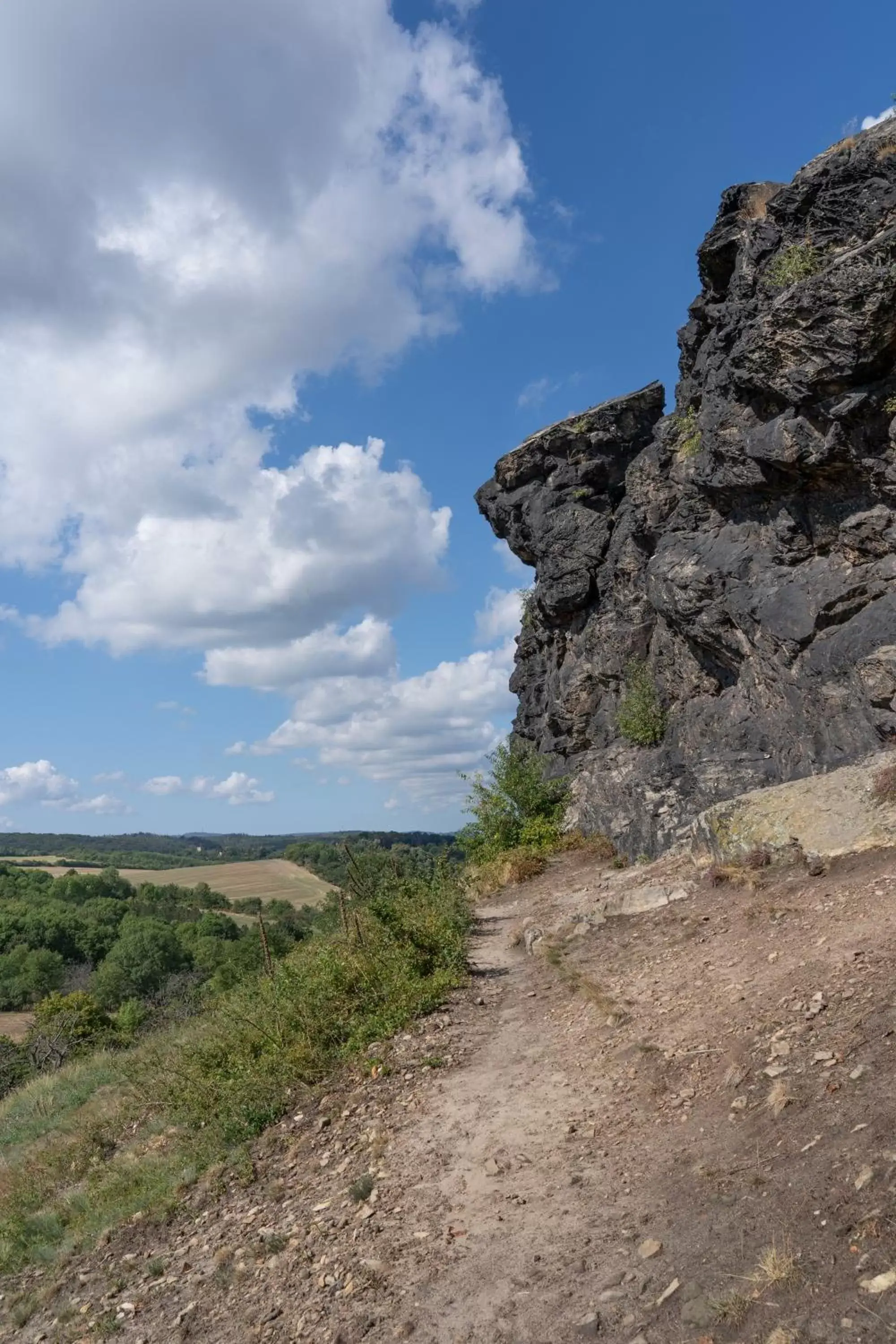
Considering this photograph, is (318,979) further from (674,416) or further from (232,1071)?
(674,416)

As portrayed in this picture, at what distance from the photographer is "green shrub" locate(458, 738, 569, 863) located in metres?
24.1

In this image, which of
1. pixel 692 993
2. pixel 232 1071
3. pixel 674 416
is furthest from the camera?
pixel 674 416

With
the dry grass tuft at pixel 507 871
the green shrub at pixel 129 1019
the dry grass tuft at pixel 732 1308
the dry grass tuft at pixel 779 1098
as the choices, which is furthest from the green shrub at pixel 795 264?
the green shrub at pixel 129 1019

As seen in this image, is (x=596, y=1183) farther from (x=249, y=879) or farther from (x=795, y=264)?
(x=249, y=879)

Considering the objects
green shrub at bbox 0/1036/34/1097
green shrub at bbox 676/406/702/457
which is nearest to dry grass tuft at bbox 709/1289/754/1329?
green shrub at bbox 676/406/702/457

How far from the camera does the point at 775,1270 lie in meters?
3.78

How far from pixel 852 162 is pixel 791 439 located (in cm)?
512

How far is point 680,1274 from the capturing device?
4109mm

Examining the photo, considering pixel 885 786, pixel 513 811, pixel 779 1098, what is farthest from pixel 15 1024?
pixel 779 1098

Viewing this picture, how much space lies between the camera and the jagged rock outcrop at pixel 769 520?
1421cm

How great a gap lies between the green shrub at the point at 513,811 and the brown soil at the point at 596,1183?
47.1ft

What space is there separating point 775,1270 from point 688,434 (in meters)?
21.2

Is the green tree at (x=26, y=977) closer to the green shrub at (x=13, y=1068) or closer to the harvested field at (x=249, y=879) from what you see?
the harvested field at (x=249, y=879)

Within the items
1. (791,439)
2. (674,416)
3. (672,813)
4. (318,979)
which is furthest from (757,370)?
(318,979)
